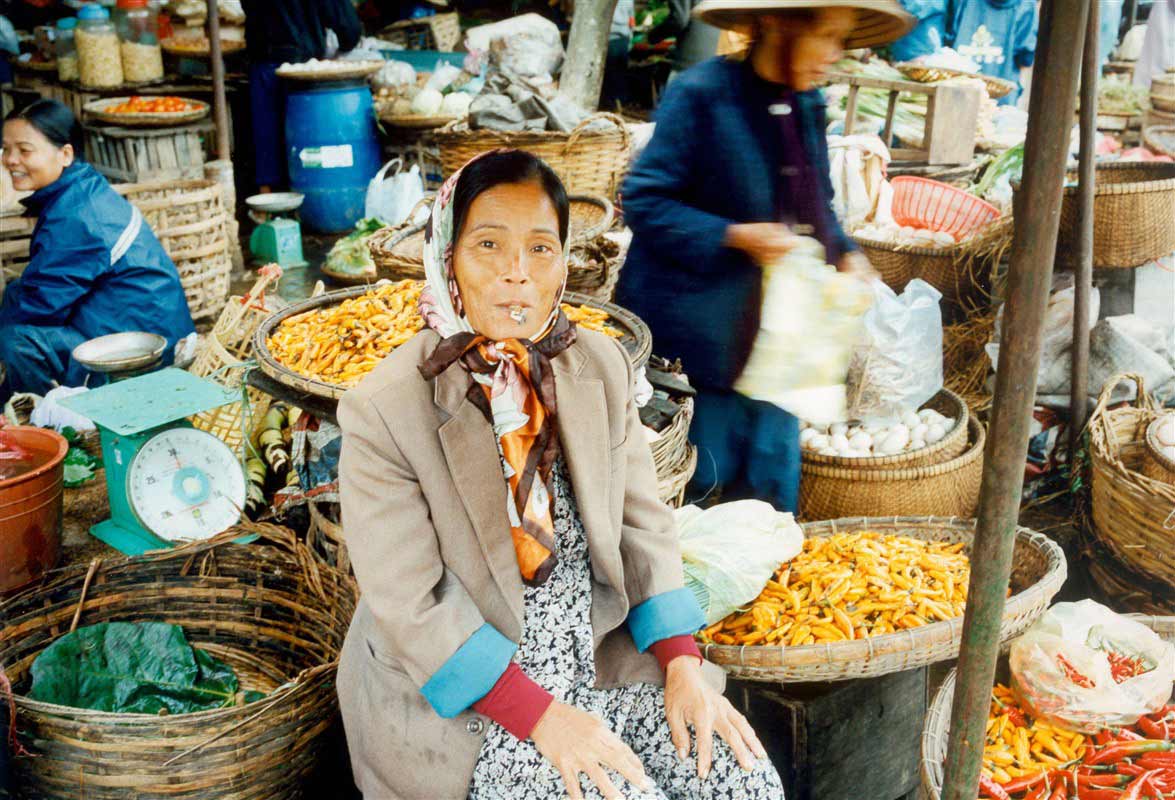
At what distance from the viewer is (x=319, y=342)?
303 cm

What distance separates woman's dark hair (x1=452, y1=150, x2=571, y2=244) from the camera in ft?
5.81

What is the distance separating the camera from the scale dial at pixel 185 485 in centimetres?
300

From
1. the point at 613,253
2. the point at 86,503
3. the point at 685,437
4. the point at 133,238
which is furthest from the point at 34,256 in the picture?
the point at 685,437

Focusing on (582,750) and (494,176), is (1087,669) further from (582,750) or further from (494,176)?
(494,176)

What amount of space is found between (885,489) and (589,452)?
6.54ft

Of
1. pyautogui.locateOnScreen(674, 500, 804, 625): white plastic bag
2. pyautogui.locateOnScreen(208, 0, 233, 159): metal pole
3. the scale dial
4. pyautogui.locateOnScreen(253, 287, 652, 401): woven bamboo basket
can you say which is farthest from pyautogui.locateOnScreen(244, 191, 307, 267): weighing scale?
pyautogui.locateOnScreen(674, 500, 804, 625): white plastic bag

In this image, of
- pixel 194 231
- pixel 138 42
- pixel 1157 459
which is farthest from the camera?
pixel 138 42

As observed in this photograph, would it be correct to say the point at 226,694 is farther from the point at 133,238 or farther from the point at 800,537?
the point at 133,238

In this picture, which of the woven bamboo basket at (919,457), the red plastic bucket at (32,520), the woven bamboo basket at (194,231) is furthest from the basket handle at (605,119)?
the red plastic bucket at (32,520)

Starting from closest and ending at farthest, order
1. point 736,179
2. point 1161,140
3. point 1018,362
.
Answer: point 1018,362
point 736,179
point 1161,140

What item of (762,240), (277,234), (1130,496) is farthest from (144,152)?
(1130,496)

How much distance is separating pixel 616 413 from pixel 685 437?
95 centimetres

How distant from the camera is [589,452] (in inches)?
72.7

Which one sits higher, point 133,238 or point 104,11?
point 104,11
